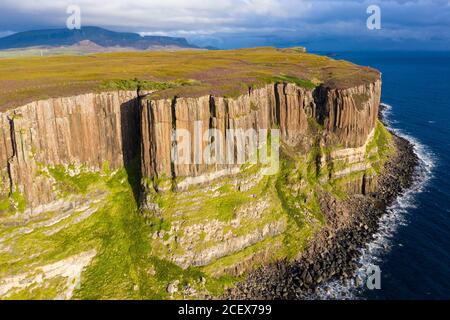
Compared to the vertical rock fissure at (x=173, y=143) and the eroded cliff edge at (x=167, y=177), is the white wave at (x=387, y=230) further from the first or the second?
the vertical rock fissure at (x=173, y=143)

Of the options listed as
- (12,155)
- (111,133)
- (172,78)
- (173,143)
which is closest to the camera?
(12,155)

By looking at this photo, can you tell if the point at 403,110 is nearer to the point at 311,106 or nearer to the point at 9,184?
the point at 311,106

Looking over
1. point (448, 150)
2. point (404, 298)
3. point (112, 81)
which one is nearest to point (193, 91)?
point (112, 81)

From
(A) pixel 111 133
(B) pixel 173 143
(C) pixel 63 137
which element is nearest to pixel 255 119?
(B) pixel 173 143

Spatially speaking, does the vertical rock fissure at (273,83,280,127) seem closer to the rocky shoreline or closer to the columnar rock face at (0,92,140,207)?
the rocky shoreline

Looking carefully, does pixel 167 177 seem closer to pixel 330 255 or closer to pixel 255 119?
pixel 255 119

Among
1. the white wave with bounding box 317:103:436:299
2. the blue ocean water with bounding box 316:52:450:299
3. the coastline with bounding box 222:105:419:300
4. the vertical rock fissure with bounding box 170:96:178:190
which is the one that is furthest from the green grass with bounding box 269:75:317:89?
the blue ocean water with bounding box 316:52:450:299
